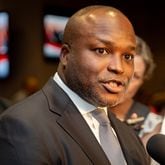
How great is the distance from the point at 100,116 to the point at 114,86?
0.44ft

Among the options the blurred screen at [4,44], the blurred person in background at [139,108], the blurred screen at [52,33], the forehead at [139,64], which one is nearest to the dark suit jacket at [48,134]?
the blurred person in background at [139,108]

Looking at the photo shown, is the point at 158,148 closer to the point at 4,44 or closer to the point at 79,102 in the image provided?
the point at 79,102

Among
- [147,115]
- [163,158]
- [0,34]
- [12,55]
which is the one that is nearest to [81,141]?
[163,158]

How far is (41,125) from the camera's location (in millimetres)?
1172

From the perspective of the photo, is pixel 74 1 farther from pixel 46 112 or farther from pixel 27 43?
pixel 46 112

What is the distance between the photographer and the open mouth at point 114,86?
1.25m

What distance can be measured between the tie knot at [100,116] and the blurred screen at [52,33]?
160 inches

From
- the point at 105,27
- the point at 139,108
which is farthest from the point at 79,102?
the point at 139,108

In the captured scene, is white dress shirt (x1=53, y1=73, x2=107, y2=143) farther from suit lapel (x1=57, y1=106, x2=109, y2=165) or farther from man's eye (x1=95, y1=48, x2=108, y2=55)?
man's eye (x1=95, y1=48, x2=108, y2=55)

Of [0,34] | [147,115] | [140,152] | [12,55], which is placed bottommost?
[12,55]

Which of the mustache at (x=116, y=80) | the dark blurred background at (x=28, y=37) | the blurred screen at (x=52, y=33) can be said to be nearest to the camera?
the mustache at (x=116, y=80)

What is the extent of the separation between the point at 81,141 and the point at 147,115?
0.99 m

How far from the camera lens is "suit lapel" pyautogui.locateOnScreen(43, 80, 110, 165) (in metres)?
1.21

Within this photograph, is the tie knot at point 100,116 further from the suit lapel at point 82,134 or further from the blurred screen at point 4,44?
the blurred screen at point 4,44
